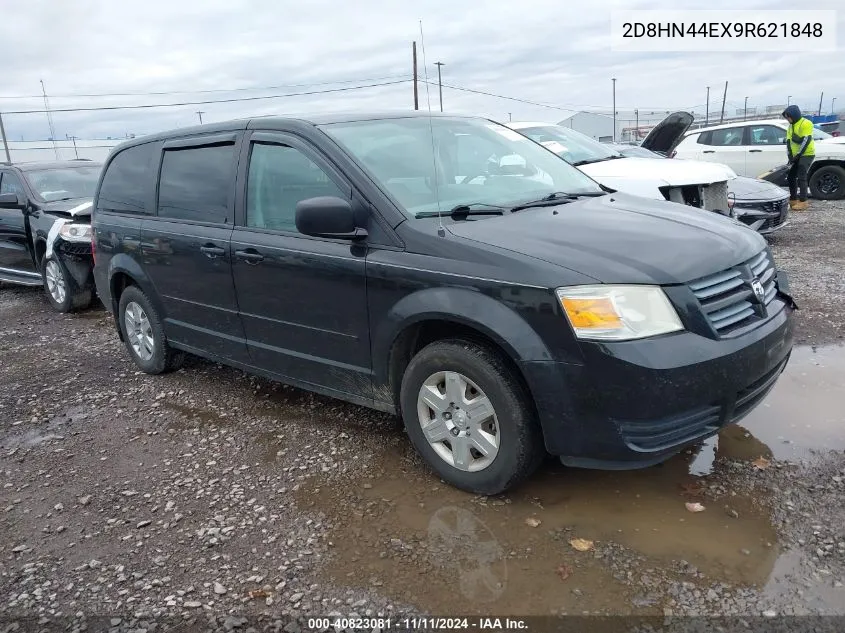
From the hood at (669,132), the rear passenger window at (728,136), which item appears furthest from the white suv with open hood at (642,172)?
the rear passenger window at (728,136)

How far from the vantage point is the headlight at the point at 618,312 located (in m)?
2.67

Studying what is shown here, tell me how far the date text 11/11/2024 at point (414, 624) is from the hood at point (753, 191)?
747cm

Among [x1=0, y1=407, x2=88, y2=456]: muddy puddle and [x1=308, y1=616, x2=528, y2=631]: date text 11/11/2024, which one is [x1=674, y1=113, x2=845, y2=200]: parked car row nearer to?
[x1=0, y1=407, x2=88, y2=456]: muddy puddle

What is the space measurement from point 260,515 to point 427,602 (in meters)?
1.04

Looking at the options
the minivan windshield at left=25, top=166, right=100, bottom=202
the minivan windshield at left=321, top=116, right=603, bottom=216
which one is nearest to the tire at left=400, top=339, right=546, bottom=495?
the minivan windshield at left=321, top=116, right=603, bottom=216

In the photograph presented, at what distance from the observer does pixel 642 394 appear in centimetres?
264

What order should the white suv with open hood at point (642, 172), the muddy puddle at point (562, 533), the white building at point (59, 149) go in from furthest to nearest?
the white building at point (59, 149) < the white suv with open hood at point (642, 172) < the muddy puddle at point (562, 533)

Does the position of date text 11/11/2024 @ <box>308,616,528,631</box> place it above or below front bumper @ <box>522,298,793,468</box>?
below

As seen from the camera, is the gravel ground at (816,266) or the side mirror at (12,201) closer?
the gravel ground at (816,266)

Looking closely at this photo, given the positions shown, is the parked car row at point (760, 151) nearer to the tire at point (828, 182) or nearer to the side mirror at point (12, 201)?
the tire at point (828, 182)

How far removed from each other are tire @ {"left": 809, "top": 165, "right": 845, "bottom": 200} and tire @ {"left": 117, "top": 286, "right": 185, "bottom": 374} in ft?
41.1

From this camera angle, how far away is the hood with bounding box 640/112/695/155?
30.8ft

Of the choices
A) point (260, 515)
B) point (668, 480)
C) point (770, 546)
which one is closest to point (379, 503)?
point (260, 515)

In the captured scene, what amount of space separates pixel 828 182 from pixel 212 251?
12.8 meters
